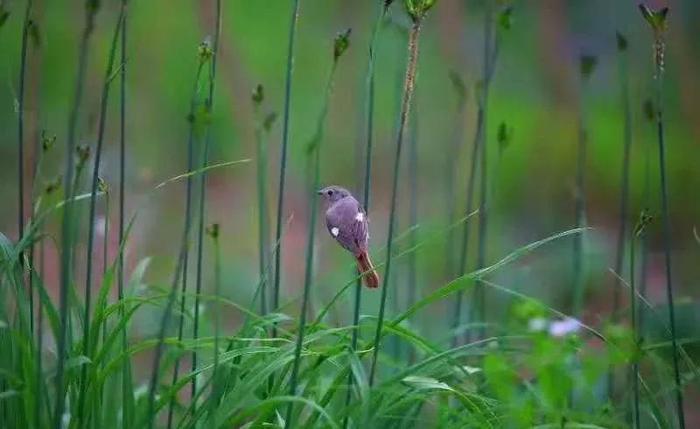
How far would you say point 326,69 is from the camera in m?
4.13

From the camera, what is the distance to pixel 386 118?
13.3ft

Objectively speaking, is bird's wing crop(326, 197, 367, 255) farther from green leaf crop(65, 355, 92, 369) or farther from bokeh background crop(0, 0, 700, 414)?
bokeh background crop(0, 0, 700, 414)

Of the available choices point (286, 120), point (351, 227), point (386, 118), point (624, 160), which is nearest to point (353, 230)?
point (351, 227)

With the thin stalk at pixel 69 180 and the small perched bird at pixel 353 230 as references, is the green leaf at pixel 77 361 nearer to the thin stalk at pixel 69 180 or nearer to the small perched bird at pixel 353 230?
the thin stalk at pixel 69 180

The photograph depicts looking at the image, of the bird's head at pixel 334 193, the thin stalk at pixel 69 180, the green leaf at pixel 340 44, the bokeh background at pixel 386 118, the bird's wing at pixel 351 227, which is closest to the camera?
the thin stalk at pixel 69 180

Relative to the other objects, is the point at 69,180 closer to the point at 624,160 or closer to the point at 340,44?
the point at 340,44

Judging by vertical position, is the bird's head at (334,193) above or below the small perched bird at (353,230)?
above

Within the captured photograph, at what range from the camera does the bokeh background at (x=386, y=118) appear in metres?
3.52

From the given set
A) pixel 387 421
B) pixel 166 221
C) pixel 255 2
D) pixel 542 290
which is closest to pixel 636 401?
pixel 387 421

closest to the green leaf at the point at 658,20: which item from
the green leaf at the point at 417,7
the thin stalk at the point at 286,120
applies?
the green leaf at the point at 417,7

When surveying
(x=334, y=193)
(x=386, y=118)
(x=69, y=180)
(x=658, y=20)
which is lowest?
(x=69, y=180)

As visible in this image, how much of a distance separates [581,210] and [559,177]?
1.88m

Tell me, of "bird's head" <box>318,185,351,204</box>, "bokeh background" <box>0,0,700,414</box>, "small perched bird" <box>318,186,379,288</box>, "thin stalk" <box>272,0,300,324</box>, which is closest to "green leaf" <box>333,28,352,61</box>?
"thin stalk" <box>272,0,300,324</box>

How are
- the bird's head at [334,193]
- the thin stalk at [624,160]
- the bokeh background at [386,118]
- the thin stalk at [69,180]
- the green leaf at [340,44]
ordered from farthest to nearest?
the bokeh background at [386,118] < the thin stalk at [624,160] < the bird's head at [334,193] < the green leaf at [340,44] < the thin stalk at [69,180]
